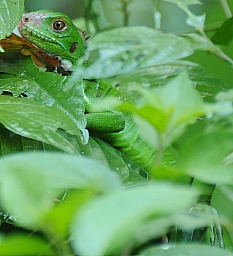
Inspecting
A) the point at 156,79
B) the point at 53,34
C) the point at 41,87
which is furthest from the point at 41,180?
the point at 53,34

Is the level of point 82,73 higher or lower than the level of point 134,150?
higher

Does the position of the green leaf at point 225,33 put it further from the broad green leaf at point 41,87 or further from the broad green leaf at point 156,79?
the broad green leaf at point 41,87

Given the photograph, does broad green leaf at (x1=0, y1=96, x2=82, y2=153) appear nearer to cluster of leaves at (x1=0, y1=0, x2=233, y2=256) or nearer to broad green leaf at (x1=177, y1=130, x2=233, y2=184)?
cluster of leaves at (x1=0, y1=0, x2=233, y2=256)

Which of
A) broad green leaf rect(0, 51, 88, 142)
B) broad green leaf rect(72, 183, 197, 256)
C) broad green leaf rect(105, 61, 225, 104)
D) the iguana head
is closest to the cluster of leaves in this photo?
broad green leaf rect(72, 183, 197, 256)

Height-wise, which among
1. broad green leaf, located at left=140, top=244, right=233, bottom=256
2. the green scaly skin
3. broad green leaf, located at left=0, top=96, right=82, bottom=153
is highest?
broad green leaf, located at left=140, top=244, right=233, bottom=256

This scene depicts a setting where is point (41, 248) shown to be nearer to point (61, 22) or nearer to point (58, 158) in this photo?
point (58, 158)

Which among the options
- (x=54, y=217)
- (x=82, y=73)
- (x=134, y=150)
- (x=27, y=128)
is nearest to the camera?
(x=54, y=217)

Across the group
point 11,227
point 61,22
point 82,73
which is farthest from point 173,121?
point 61,22

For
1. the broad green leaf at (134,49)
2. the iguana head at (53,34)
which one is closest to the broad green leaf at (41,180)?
the broad green leaf at (134,49)
